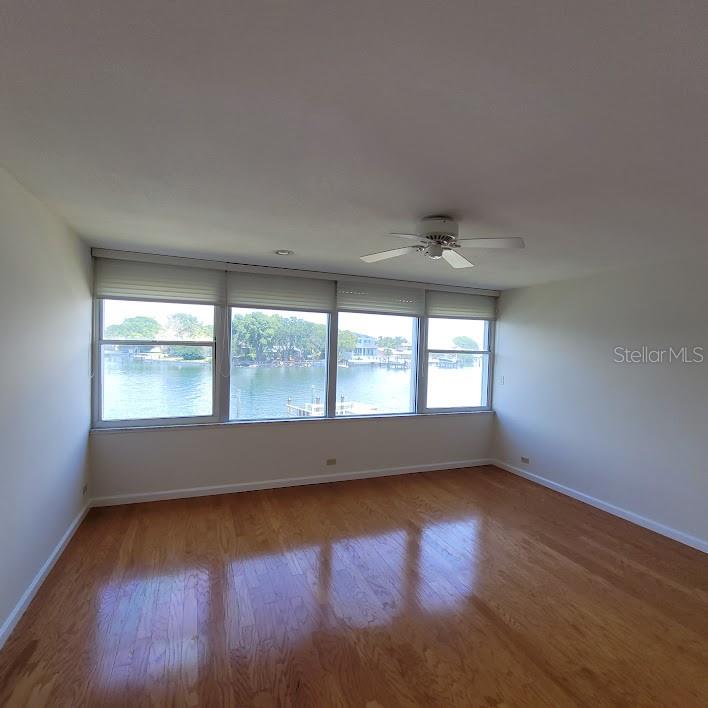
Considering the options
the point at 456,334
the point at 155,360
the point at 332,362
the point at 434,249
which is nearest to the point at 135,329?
the point at 155,360

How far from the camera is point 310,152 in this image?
66.6 inches

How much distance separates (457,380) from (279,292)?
2631mm

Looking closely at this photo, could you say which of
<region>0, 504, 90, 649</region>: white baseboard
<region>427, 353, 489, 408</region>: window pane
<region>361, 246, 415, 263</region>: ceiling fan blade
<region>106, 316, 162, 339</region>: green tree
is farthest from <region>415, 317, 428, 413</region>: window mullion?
<region>0, 504, 90, 649</region>: white baseboard

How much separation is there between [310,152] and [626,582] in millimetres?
3346

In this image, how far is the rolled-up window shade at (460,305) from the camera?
16.5 feet

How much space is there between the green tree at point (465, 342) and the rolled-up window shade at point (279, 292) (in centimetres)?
183

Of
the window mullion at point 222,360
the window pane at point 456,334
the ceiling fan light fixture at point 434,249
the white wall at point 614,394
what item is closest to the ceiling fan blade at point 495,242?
the ceiling fan light fixture at point 434,249

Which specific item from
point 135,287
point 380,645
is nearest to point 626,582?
point 380,645

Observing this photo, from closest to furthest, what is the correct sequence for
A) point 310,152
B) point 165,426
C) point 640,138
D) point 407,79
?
point 407,79 < point 640,138 < point 310,152 < point 165,426

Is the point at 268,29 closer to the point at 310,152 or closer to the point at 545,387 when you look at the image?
the point at 310,152

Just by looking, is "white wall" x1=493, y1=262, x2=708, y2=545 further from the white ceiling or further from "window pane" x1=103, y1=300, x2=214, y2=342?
"window pane" x1=103, y1=300, x2=214, y2=342

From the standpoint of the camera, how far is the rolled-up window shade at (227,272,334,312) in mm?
4074

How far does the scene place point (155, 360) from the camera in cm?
384

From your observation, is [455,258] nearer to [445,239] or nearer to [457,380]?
[445,239]
